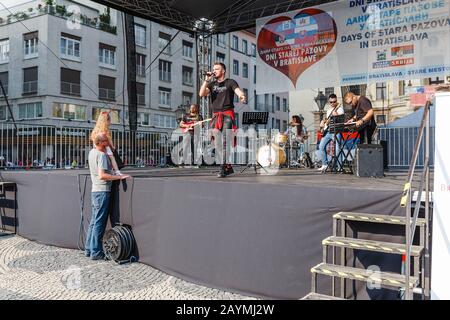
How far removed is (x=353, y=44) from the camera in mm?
9406

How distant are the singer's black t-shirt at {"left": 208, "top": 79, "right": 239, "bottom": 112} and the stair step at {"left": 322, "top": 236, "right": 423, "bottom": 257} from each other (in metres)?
3.05

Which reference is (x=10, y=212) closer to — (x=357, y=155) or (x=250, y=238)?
(x=250, y=238)

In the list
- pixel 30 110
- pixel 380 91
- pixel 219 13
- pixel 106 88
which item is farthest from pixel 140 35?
pixel 219 13

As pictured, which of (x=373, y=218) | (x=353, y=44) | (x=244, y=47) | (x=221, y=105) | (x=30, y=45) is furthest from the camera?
(x=244, y=47)

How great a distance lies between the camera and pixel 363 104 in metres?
6.85

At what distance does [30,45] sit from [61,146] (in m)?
26.2

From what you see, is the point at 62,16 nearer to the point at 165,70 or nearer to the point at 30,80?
the point at 30,80

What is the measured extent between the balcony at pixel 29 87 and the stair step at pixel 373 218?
31.7 metres

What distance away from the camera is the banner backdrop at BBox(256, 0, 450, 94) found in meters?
8.35

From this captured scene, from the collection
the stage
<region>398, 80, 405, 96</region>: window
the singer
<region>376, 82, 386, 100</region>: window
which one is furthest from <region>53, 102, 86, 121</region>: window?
the stage

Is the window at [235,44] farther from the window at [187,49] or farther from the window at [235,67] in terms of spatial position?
the window at [187,49]

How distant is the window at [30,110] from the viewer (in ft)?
101

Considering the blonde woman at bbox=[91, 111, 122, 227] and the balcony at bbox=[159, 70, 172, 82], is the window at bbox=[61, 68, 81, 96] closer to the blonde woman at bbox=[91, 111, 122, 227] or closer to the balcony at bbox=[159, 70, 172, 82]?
the balcony at bbox=[159, 70, 172, 82]
